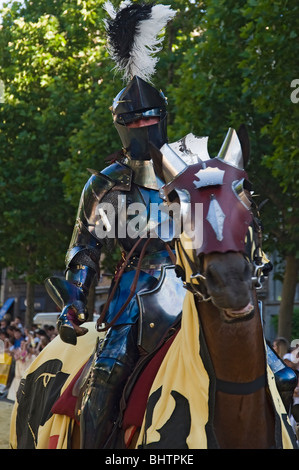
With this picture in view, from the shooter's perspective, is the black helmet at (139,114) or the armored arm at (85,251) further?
the black helmet at (139,114)

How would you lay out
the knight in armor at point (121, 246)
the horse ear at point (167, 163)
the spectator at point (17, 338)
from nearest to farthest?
the horse ear at point (167, 163)
the knight in armor at point (121, 246)
the spectator at point (17, 338)

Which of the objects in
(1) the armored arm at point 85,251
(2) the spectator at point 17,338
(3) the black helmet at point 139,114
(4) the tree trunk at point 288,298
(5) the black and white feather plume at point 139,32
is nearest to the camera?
(1) the armored arm at point 85,251

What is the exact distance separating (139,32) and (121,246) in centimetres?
186

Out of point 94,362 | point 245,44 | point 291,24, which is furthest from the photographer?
point 245,44

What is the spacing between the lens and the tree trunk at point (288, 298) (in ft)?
59.4

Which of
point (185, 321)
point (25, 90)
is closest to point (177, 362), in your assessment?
point (185, 321)

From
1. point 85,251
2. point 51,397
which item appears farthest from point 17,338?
point 85,251

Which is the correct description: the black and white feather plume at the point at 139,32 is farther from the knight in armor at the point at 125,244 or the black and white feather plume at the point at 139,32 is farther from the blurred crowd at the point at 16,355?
the blurred crowd at the point at 16,355

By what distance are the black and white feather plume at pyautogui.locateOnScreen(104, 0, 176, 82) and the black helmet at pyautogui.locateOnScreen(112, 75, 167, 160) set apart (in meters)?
0.43

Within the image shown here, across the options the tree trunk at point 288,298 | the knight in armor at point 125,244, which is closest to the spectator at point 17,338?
the tree trunk at point 288,298

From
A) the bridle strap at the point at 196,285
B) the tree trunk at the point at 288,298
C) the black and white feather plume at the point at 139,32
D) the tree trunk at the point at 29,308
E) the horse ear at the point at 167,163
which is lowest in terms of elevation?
the tree trunk at the point at 29,308

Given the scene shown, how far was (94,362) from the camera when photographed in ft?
17.0
